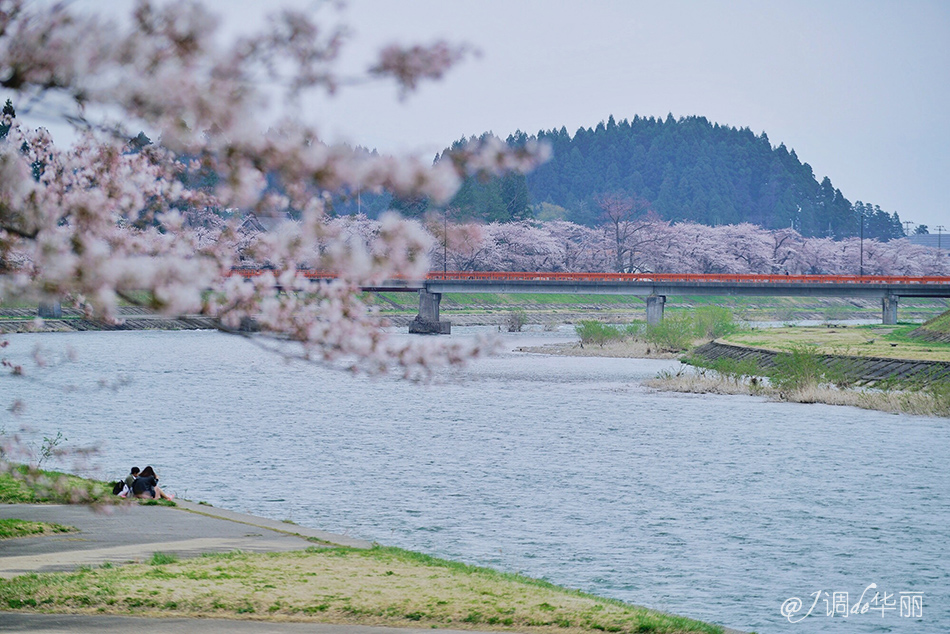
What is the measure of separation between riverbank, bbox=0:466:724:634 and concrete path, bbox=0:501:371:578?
0.03 metres

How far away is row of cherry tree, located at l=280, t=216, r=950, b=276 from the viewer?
142 m

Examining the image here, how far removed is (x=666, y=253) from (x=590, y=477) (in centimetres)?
11933

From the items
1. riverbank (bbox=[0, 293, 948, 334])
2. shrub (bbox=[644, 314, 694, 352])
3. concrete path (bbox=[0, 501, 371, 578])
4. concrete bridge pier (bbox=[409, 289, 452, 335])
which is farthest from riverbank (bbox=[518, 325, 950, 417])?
concrete path (bbox=[0, 501, 371, 578])

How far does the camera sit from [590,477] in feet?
92.9

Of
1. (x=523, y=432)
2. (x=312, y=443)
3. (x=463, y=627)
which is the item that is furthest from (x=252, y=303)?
(x=523, y=432)

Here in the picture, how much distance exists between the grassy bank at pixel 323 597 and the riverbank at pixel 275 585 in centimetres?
1

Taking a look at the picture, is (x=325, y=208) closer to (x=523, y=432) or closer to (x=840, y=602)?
(x=840, y=602)

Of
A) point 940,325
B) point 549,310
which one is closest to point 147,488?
point 940,325

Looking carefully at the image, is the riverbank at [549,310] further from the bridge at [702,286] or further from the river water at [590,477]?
the river water at [590,477]

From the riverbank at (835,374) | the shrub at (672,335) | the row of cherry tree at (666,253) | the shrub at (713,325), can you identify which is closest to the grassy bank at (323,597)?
the riverbank at (835,374)

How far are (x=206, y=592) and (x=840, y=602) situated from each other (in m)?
9.78

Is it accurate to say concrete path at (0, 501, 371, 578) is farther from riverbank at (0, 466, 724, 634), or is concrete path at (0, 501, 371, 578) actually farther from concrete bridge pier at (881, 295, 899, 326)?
concrete bridge pier at (881, 295, 899, 326)

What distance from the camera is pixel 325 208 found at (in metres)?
8.11

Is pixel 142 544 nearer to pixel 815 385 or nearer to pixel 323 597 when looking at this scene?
pixel 323 597
